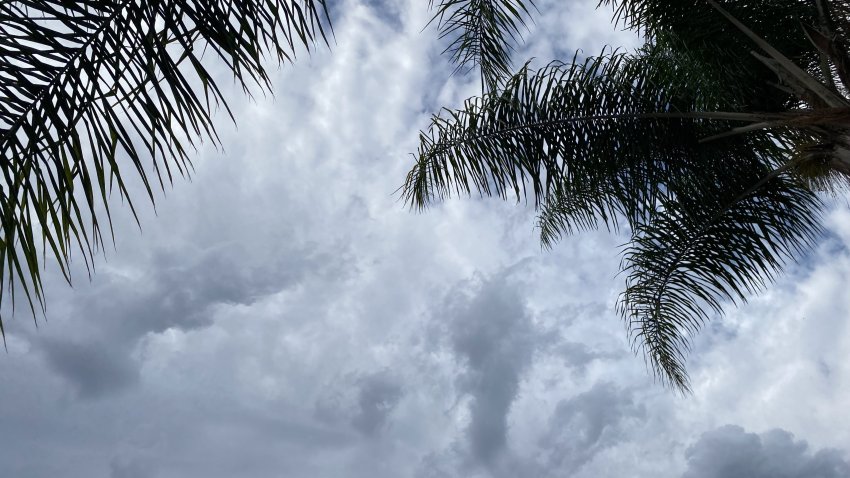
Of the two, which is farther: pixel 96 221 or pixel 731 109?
pixel 731 109

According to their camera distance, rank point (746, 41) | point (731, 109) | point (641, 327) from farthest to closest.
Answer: point (641, 327), point (731, 109), point (746, 41)

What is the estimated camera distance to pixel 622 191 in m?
5.53

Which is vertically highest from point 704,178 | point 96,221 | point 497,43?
point 497,43

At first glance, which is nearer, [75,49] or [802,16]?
[75,49]

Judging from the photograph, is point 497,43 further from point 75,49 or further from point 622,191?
point 75,49

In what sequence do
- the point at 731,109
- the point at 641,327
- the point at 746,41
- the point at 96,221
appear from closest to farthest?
the point at 96,221
the point at 746,41
the point at 731,109
the point at 641,327

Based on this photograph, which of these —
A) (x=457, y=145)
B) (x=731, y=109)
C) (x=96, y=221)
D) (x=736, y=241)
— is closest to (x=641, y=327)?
(x=736, y=241)

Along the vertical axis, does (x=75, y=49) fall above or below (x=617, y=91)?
below

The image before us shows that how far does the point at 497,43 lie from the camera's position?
527 cm

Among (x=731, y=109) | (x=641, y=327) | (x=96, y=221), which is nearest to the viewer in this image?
(x=96, y=221)

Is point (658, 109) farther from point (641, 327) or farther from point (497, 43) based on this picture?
point (641, 327)

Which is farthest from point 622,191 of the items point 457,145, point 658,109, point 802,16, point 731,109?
point 802,16

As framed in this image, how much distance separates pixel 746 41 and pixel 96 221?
4765 millimetres

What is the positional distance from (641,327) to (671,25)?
2.70 meters
